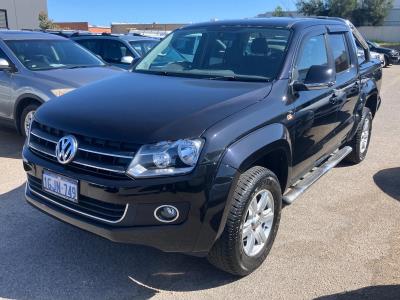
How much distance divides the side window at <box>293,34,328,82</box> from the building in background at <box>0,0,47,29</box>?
2701 centimetres

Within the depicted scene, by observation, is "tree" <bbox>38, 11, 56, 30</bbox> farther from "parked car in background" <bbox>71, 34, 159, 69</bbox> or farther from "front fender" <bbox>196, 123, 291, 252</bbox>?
"front fender" <bbox>196, 123, 291, 252</bbox>

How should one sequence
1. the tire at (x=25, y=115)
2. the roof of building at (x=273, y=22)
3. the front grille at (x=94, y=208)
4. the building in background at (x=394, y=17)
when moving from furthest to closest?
1. the building in background at (x=394, y=17)
2. the tire at (x=25, y=115)
3. the roof of building at (x=273, y=22)
4. the front grille at (x=94, y=208)

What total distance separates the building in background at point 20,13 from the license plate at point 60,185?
27.4 metres

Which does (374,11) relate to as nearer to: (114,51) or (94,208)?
(114,51)

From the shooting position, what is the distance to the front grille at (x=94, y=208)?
2893mm

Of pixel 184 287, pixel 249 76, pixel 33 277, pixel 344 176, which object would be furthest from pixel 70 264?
pixel 344 176

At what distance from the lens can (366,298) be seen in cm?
311

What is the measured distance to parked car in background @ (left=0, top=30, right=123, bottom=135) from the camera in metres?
6.40

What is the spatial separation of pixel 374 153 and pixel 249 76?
3655 mm

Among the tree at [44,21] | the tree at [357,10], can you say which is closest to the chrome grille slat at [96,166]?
the tree at [44,21]

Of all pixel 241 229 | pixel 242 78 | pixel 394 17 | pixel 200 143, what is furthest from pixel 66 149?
pixel 394 17

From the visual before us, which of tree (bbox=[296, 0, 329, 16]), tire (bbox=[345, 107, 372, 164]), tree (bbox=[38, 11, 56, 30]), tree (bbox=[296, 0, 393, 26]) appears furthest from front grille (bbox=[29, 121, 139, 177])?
tree (bbox=[296, 0, 329, 16])

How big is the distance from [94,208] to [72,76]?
13.3 ft

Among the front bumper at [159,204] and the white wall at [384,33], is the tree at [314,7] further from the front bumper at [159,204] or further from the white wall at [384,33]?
the front bumper at [159,204]
